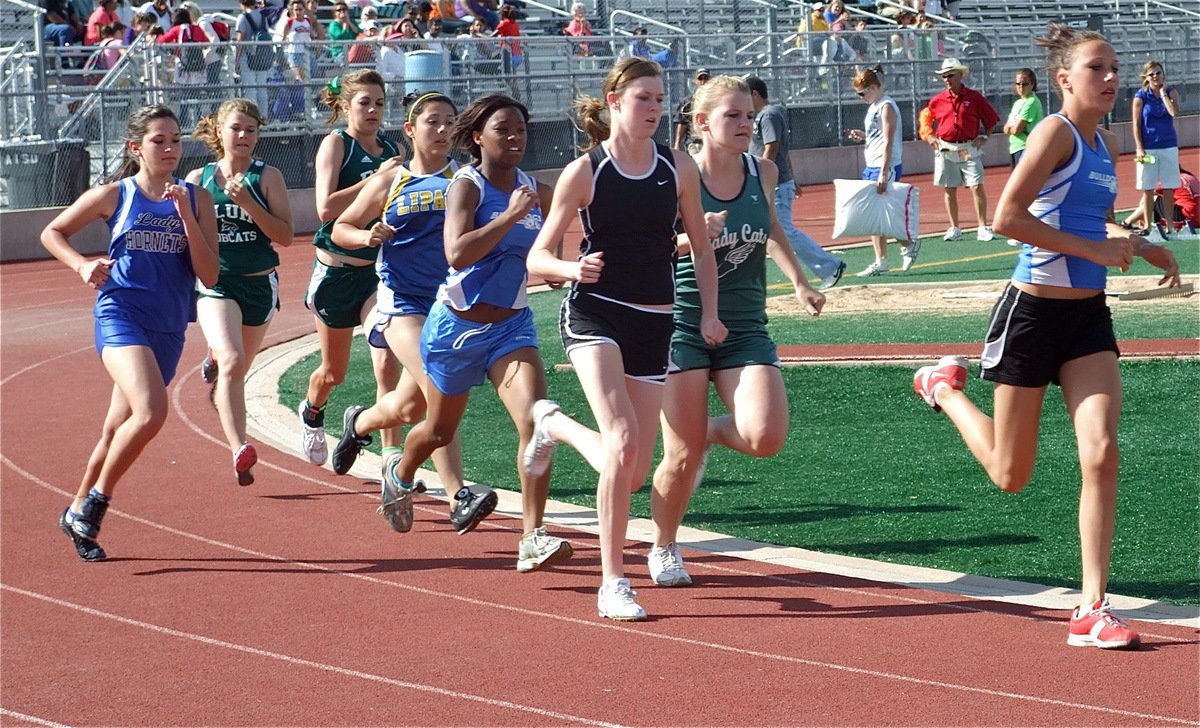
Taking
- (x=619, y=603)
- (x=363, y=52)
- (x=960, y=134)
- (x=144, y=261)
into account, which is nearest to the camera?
(x=619, y=603)

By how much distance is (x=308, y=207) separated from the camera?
24.3 m

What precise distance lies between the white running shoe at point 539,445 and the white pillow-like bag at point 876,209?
10.2 meters

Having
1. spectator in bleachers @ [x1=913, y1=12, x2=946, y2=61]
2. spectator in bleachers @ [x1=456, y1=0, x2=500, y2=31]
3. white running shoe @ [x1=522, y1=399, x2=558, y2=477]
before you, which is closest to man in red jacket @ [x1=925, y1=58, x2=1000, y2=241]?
spectator in bleachers @ [x1=913, y1=12, x2=946, y2=61]

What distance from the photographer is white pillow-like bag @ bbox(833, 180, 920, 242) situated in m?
16.2

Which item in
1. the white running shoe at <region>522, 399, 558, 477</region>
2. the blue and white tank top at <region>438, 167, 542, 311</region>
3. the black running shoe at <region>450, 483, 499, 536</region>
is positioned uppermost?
the blue and white tank top at <region>438, 167, 542, 311</region>

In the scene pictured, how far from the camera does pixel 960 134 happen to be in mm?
19109

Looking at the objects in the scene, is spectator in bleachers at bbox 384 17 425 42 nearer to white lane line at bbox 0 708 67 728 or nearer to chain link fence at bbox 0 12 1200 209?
chain link fence at bbox 0 12 1200 209

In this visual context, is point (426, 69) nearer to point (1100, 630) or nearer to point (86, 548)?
point (86, 548)

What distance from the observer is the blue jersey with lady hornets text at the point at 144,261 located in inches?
297

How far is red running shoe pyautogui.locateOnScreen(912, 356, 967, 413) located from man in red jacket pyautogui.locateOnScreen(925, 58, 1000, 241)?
12.8 meters

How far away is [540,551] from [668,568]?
0.53m

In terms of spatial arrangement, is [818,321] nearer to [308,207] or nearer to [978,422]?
[978,422]

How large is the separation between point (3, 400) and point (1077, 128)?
9.15 metres

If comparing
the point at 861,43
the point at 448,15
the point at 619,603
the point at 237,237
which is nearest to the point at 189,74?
the point at 448,15
